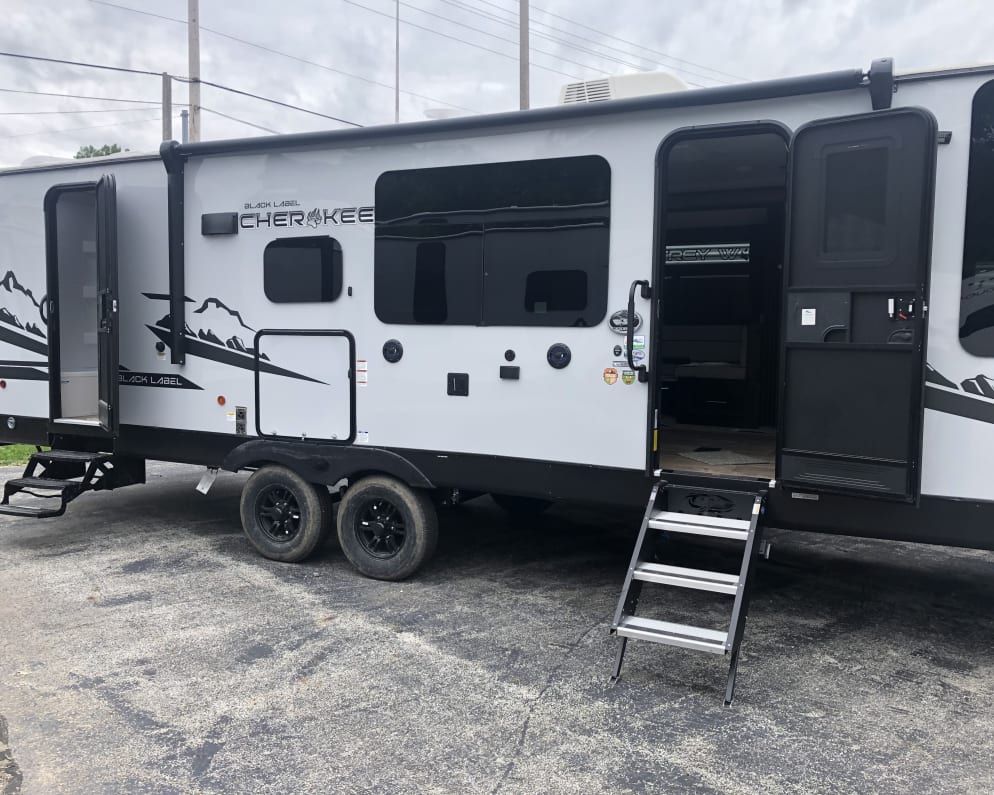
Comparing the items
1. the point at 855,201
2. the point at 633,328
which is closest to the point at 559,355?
the point at 633,328

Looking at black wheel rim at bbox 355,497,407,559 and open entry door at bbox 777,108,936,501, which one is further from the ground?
open entry door at bbox 777,108,936,501

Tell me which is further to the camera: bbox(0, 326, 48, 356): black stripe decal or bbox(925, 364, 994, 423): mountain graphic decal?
bbox(0, 326, 48, 356): black stripe decal

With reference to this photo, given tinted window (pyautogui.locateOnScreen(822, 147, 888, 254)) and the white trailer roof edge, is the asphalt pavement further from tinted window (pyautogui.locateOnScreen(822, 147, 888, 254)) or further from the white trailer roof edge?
the white trailer roof edge

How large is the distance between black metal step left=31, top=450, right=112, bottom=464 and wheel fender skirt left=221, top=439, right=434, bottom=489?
1.12 m

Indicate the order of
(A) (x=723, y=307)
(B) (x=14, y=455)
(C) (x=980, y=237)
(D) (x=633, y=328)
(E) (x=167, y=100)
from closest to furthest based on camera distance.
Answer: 1. (C) (x=980, y=237)
2. (D) (x=633, y=328)
3. (A) (x=723, y=307)
4. (B) (x=14, y=455)
5. (E) (x=167, y=100)

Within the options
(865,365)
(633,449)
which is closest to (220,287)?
(633,449)

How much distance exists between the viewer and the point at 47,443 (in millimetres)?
6258

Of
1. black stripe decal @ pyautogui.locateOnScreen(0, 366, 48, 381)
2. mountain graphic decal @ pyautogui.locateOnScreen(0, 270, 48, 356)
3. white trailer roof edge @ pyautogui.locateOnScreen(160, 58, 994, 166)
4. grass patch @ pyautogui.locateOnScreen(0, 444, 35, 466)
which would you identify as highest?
white trailer roof edge @ pyautogui.locateOnScreen(160, 58, 994, 166)

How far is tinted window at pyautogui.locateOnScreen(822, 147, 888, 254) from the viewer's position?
378cm

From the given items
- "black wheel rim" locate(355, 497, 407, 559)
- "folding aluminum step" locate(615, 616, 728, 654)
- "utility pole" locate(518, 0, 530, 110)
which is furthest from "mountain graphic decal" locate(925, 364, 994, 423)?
"utility pole" locate(518, 0, 530, 110)

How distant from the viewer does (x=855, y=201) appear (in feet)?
12.6

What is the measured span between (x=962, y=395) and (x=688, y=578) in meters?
1.48

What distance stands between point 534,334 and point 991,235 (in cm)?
223

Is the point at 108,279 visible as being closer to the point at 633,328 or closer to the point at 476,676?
the point at 633,328
